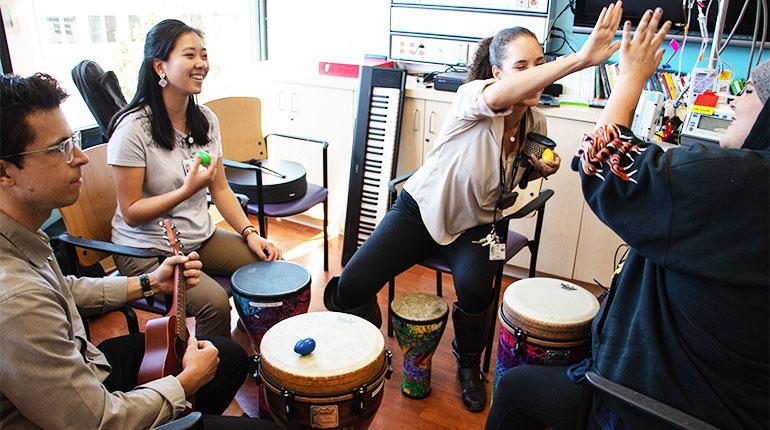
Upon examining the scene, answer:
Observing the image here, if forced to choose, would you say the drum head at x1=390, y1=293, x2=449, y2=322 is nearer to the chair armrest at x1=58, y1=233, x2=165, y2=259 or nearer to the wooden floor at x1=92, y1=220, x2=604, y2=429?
the wooden floor at x1=92, y1=220, x2=604, y2=429

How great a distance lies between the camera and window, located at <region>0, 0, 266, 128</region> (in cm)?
268

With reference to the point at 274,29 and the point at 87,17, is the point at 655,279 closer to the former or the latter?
the point at 87,17

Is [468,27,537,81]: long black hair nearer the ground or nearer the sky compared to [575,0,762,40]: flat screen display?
nearer the ground

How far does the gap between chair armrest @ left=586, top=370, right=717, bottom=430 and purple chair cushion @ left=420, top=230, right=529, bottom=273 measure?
99 centimetres

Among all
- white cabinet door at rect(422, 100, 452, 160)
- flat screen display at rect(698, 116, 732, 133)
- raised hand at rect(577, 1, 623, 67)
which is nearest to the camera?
raised hand at rect(577, 1, 623, 67)

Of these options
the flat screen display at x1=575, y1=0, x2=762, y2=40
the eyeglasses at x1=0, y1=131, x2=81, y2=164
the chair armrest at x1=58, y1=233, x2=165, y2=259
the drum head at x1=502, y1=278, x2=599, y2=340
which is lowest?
the drum head at x1=502, y1=278, x2=599, y2=340

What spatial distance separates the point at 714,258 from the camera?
1.09 metres

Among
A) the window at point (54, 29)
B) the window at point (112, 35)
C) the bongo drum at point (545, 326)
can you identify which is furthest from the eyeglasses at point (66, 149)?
the window at point (54, 29)

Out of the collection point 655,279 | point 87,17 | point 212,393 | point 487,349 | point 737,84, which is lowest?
point 487,349

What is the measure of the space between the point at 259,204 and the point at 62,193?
142 centimetres

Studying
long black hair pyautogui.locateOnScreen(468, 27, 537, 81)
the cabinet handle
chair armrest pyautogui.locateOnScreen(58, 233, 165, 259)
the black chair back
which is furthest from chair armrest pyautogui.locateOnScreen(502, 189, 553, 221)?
the cabinet handle

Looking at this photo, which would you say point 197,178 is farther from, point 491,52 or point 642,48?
point 642,48

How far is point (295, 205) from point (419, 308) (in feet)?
3.24

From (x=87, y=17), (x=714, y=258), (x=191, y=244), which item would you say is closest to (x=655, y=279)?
(x=714, y=258)
